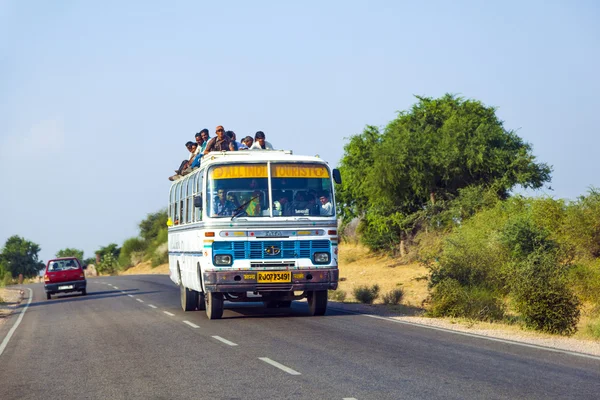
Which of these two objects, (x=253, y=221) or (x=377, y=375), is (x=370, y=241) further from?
(x=377, y=375)

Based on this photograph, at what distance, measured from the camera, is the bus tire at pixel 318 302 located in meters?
18.9

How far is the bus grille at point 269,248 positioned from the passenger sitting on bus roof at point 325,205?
0.69 metres

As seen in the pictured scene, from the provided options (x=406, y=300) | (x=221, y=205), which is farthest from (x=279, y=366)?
(x=406, y=300)

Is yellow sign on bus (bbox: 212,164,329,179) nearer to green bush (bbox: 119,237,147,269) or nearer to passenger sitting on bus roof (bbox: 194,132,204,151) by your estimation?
passenger sitting on bus roof (bbox: 194,132,204,151)

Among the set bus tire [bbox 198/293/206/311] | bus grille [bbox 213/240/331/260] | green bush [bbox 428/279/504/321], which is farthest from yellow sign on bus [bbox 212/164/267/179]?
green bush [bbox 428/279/504/321]

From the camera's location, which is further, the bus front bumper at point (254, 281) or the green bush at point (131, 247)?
the green bush at point (131, 247)

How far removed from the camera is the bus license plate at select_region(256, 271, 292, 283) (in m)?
17.2

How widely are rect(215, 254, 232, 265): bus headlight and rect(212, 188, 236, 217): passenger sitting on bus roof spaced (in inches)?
33.3

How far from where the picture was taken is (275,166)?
17859mm

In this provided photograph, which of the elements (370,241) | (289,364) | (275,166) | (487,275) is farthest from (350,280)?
(289,364)

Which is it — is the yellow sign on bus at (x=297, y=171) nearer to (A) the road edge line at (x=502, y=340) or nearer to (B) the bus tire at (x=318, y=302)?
(B) the bus tire at (x=318, y=302)

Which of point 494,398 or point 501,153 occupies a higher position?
point 501,153

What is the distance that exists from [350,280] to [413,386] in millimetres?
34652

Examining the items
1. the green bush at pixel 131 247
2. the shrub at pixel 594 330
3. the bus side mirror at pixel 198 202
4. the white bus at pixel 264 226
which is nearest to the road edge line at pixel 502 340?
the white bus at pixel 264 226
